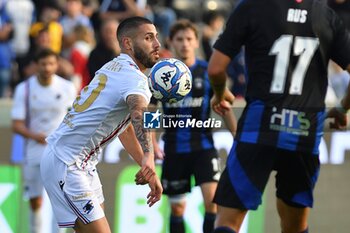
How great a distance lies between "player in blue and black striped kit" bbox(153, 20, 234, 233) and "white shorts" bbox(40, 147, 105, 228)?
2.63 meters

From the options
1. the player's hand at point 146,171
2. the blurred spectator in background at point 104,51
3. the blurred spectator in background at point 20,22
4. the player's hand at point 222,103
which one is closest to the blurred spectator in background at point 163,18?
the blurred spectator in background at point 20,22

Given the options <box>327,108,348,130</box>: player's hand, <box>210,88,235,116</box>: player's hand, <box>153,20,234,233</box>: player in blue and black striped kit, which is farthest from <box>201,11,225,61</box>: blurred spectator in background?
<box>327,108,348,130</box>: player's hand

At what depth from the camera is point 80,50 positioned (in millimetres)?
14211

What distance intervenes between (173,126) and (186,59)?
75 centimetres

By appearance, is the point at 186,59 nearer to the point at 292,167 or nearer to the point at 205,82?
the point at 205,82

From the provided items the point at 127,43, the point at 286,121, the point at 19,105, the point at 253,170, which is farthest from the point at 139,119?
the point at 19,105

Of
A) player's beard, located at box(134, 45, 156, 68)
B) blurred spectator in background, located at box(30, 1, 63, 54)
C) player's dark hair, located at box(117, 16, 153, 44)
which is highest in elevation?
player's dark hair, located at box(117, 16, 153, 44)

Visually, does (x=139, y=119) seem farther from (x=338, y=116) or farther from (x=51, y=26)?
(x=51, y=26)

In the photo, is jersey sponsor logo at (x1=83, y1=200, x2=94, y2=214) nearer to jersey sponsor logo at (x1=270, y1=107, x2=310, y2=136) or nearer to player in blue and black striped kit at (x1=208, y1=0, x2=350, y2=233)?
player in blue and black striped kit at (x1=208, y1=0, x2=350, y2=233)

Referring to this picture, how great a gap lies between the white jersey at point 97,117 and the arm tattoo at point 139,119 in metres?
0.17

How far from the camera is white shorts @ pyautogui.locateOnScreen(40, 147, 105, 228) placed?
6613 millimetres

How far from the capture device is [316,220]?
1048 cm

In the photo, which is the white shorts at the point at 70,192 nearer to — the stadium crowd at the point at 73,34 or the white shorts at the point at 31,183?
the white shorts at the point at 31,183

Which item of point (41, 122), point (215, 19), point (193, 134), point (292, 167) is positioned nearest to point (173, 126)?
point (193, 134)
